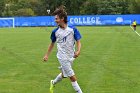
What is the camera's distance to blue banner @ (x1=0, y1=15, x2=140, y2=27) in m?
75.9

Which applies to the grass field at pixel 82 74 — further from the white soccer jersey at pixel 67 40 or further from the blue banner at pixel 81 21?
the blue banner at pixel 81 21

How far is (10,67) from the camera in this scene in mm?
16484

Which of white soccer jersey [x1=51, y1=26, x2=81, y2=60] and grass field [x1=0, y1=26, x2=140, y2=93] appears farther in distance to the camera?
grass field [x1=0, y1=26, x2=140, y2=93]

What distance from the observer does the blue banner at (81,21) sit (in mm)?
75938

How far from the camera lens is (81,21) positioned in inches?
3083

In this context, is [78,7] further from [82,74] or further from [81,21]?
[82,74]

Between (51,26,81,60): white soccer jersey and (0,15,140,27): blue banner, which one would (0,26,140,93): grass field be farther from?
(0,15,140,27): blue banner

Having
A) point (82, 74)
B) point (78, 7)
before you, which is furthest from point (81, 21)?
point (82, 74)

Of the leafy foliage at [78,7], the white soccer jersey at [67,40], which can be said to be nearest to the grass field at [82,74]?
the white soccer jersey at [67,40]

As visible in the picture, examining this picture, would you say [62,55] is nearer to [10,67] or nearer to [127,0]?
[10,67]

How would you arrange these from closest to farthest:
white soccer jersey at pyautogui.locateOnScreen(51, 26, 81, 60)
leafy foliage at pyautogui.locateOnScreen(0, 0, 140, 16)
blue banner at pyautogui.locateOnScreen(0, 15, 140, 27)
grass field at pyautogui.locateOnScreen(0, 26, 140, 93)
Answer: white soccer jersey at pyautogui.locateOnScreen(51, 26, 81, 60) < grass field at pyautogui.locateOnScreen(0, 26, 140, 93) < blue banner at pyautogui.locateOnScreen(0, 15, 140, 27) < leafy foliage at pyautogui.locateOnScreen(0, 0, 140, 16)

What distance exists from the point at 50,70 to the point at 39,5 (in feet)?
287

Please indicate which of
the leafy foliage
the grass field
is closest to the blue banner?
the leafy foliage

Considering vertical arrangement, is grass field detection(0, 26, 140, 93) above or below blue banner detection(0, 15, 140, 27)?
above
